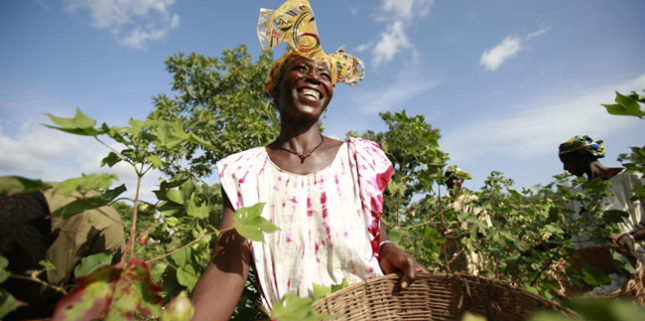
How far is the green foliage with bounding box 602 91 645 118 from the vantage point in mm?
848

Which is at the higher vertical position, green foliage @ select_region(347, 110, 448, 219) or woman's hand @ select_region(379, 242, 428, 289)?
green foliage @ select_region(347, 110, 448, 219)

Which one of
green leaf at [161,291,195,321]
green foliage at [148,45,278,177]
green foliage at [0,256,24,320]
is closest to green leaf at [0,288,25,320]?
green foliage at [0,256,24,320]

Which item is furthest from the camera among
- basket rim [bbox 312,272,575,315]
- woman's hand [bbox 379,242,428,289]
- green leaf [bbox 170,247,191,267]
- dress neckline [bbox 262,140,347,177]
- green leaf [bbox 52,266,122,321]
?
dress neckline [bbox 262,140,347,177]

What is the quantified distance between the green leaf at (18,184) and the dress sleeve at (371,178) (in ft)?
3.63

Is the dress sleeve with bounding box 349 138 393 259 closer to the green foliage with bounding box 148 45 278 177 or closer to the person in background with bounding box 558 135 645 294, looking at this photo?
the person in background with bounding box 558 135 645 294

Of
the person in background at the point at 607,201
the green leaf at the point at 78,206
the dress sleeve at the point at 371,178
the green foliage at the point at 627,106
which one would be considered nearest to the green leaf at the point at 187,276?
the green leaf at the point at 78,206

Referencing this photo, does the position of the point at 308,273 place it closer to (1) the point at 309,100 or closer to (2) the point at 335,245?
(2) the point at 335,245

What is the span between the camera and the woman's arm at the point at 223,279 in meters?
1.18

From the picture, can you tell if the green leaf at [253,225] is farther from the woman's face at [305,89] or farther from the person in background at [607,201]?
the person in background at [607,201]

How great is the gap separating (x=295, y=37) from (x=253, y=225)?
47.3 inches

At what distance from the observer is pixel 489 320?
1021 mm

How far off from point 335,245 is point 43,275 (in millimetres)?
1071

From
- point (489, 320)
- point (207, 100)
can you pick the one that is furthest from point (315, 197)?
point (207, 100)

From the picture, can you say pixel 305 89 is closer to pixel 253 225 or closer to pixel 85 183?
pixel 253 225
